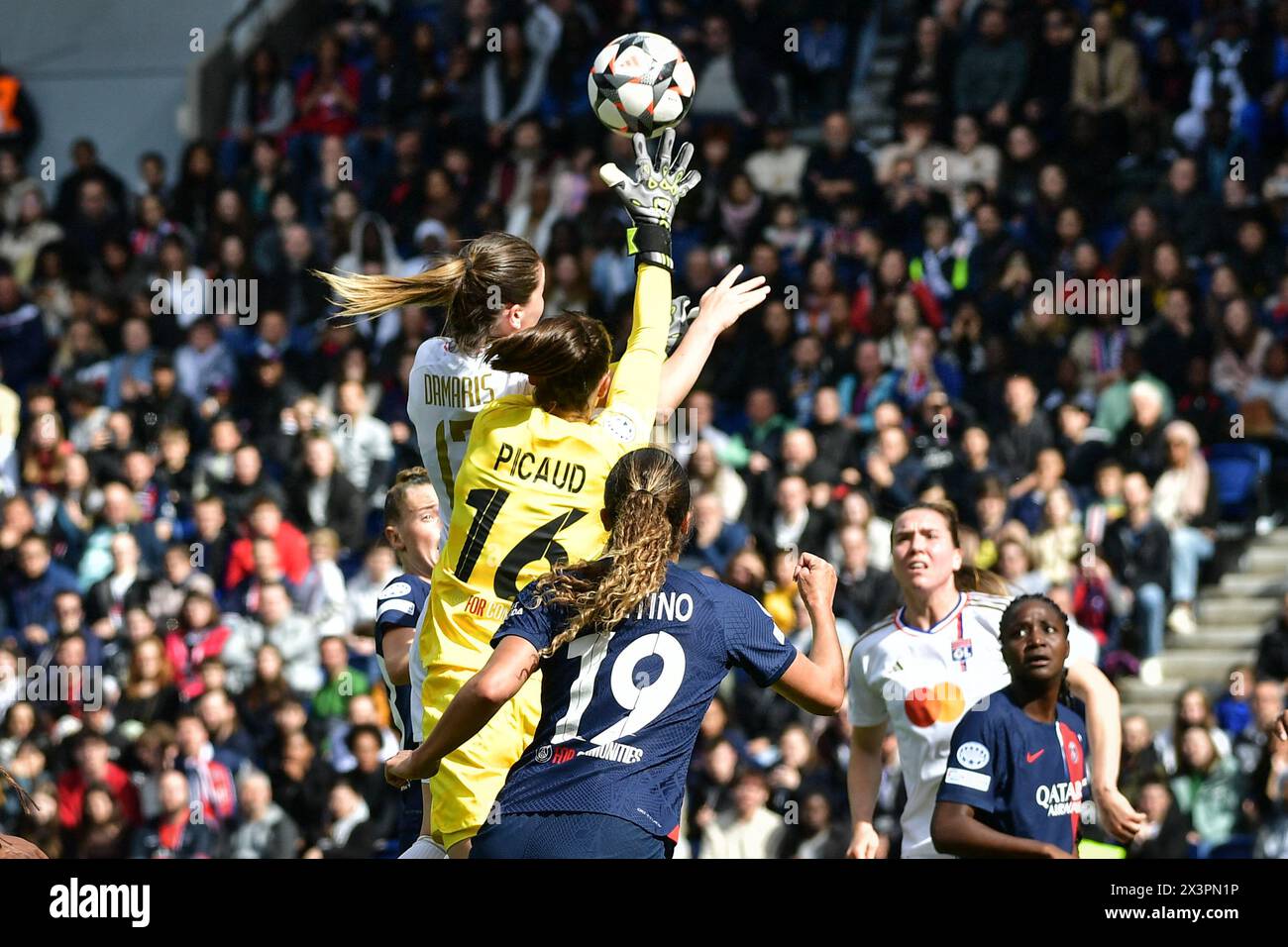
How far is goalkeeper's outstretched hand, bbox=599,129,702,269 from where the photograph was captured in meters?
6.37

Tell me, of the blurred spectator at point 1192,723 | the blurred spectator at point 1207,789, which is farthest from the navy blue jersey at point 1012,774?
the blurred spectator at point 1192,723

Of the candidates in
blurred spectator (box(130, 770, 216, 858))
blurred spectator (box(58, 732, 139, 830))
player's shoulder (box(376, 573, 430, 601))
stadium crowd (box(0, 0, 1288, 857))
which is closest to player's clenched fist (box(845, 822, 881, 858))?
player's shoulder (box(376, 573, 430, 601))

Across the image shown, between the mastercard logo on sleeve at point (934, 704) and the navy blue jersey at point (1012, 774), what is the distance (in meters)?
0.97

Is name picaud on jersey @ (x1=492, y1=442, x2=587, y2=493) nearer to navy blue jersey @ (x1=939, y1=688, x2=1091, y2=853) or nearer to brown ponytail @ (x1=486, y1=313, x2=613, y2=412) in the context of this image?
brown ponytail @ (x1=486, y1=313, x2=613, y2=412)

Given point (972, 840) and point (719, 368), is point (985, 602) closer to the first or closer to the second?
point (972, 840)

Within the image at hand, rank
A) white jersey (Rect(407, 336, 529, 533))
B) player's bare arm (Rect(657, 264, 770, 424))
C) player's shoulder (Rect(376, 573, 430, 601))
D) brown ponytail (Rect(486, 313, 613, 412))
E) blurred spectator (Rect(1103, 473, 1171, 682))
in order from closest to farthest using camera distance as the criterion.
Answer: brown ponytail (Rect(486, 313, 613, 412)) < white jersey (Rect(407, 336, 529, 533)) < player's bare arm (Rect(657, 264, 770, 424)) < player's shoulder (Rect(376, 573, 430, 601)) < blurred spectator (Rect(1103, 473, 1171, 682))

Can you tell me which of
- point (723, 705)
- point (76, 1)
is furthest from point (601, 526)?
point (76, 1)

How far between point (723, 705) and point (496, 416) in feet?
20.0

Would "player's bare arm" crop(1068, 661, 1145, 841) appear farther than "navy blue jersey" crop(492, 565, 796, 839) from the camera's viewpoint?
Yes

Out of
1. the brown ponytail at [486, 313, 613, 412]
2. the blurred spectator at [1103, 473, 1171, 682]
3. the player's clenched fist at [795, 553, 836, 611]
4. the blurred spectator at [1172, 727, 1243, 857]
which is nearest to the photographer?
the player's clenched fist at [795, 553, 836, 611]

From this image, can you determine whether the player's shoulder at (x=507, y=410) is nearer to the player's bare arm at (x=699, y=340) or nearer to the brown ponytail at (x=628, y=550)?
the player's bare arm at (x=699, y=340)

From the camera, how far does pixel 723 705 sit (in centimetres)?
1185

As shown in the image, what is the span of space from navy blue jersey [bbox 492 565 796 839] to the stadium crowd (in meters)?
5.81

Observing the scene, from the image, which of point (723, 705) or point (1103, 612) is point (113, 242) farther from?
point (1103, 612)
